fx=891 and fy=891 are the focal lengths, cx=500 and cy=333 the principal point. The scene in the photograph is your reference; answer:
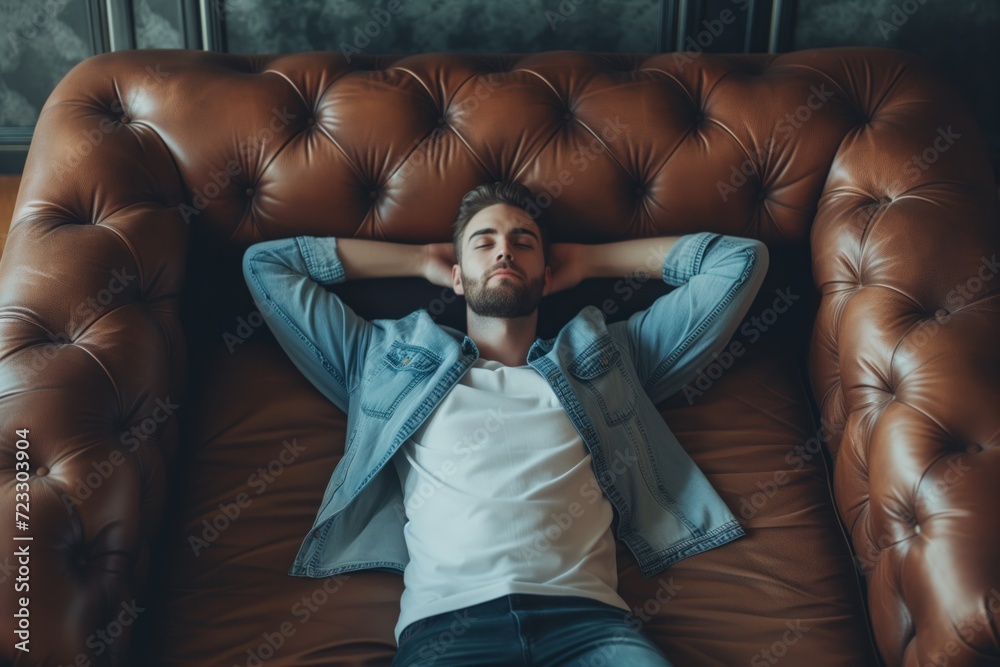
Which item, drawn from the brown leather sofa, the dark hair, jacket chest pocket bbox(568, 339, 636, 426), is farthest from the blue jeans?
the dark hair

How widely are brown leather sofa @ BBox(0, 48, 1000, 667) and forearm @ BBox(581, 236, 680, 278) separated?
0.04 m

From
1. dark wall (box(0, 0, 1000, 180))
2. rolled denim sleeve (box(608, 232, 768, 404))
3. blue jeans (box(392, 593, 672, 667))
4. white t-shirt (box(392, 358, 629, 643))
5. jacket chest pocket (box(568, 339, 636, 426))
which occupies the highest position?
dark wall (box(0, 0, 1000, 180))

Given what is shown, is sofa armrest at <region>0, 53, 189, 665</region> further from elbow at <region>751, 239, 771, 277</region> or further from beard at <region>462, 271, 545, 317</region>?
elbow at <region>751, 239, 771, 277</region>

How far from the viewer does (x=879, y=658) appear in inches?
54.4

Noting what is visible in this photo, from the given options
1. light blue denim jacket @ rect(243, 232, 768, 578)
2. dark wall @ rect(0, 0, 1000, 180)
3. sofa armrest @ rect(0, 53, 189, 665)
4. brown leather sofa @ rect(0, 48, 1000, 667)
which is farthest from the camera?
dark wall @ rect(0, 0, 1000, 180)

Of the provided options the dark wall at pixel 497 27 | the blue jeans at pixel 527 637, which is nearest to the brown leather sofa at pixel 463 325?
the blue jeans at pixel 527 637

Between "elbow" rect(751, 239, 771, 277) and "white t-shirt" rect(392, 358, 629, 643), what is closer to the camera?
"white t-shirt" rect(392, 358, 629, 643)

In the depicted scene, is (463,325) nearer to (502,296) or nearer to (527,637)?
(502,296)

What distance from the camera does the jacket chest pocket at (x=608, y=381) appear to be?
1589 millimetres

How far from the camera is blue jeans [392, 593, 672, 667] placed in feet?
4.22

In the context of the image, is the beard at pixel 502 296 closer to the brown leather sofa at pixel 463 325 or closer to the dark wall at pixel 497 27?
the brown leather sofa at pixel 463 325

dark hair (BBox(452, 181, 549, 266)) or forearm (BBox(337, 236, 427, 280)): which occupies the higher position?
dark hair (BBox(452, 181, 549, 266))

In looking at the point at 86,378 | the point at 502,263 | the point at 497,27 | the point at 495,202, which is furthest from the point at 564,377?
the point at 497,27

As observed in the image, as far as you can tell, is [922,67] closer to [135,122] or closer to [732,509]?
[732,509]
